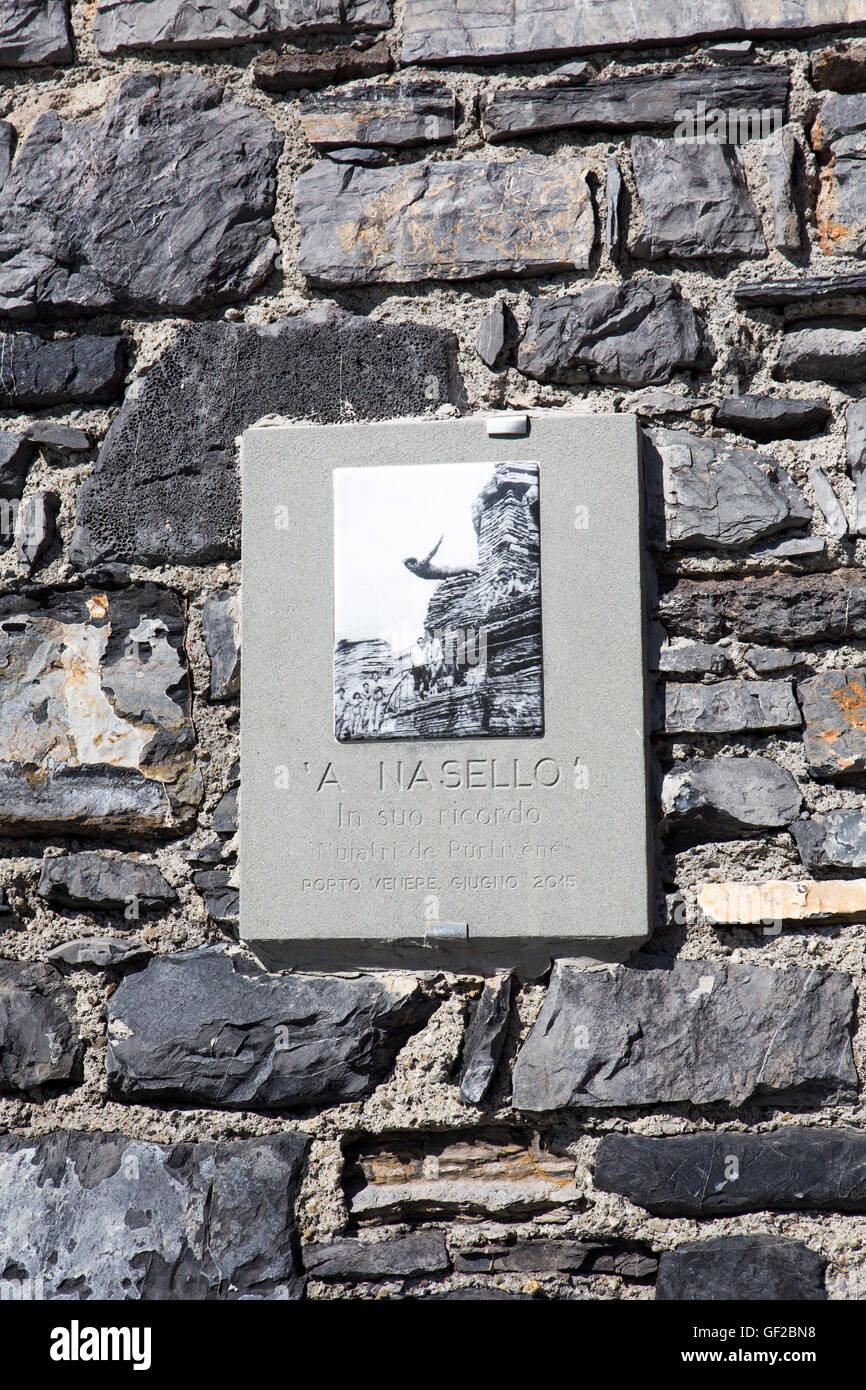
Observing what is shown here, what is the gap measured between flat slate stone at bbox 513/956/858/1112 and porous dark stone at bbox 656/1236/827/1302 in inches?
8.1

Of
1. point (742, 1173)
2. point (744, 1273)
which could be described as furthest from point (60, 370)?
point (744, 1273)

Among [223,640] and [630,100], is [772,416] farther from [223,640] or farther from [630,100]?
[223,640]

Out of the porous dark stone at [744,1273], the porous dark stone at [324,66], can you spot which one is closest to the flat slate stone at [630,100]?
the porous dark stone at [324,66]

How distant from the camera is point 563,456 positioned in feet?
5.35

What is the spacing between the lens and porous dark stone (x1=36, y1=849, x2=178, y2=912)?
1673mm

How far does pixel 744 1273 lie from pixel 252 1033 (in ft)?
2.66

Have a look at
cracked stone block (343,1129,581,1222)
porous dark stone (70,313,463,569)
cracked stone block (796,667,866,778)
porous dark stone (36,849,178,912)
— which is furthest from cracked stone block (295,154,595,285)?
cracked stone block (343,1129,581,1222)

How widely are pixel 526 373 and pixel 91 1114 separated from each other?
139 cm

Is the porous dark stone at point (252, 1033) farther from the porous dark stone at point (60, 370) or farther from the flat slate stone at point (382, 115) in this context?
the flat slate stone at point (382, 115)

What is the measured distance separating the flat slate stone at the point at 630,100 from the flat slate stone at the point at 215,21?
0.90 ft

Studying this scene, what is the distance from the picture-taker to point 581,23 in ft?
5.64

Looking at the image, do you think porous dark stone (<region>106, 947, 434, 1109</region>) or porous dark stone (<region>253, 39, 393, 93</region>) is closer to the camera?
porous dark stone (<region>106, 947, 434, 1109</region>)

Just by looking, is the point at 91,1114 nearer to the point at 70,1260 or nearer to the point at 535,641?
the point at 70,1260

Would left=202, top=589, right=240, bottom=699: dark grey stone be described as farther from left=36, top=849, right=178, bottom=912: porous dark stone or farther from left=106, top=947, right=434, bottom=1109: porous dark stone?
left=106, top=947, right=434, bottom=1109: porous dark stone
